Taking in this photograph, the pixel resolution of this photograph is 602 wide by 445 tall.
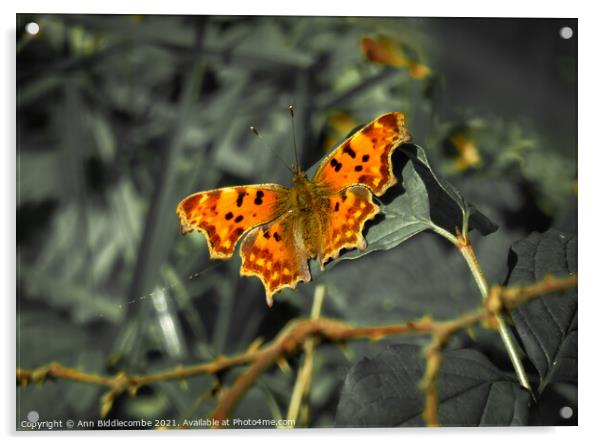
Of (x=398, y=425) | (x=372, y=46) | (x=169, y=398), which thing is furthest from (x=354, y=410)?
(x=372, y=46)

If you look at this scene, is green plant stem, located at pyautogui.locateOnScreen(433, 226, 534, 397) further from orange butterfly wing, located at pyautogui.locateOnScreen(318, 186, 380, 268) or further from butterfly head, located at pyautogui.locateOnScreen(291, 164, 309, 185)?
butterfly head, located at pyautogui.locateOnScreen(291, 164, 309, 185)

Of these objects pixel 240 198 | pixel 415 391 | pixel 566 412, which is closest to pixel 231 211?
pixel 240 198

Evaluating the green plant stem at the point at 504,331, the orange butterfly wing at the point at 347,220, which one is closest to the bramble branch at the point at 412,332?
the green plant stem at the point at 504,331

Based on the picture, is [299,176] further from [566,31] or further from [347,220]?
[566,31]

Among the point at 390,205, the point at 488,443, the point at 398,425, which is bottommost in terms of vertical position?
the point at 488,443
